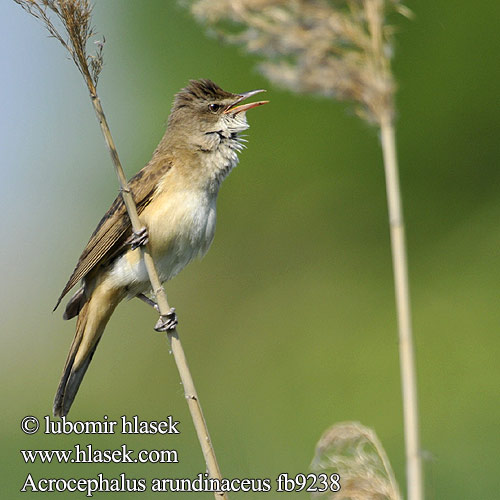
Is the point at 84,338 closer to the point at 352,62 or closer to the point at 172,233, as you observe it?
the point at 172,233

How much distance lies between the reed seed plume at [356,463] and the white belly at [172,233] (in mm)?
1780

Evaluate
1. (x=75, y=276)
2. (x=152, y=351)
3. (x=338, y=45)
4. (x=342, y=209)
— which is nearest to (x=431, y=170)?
(x=342, y=209)

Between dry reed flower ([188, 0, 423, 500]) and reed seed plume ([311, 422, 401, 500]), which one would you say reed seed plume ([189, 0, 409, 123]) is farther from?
reed seed plume ([311, 422, 401, 500])

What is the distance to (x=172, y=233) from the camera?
11.4ft

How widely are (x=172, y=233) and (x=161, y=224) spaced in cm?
6

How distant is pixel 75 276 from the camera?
11.2 feet

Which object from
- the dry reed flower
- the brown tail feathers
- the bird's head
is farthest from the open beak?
the dry reed flower

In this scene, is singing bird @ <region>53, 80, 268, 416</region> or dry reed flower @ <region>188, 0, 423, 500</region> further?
singing bird @ <region>53, 80, 268, 416</region>

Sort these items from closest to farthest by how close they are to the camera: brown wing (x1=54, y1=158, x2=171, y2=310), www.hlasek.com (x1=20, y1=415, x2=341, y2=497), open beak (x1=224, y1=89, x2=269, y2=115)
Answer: www.hlasek.com (x1=20, y1=415, x2=341, y2=497) → brown wing (x1=54, y1=158, x2=171, y2=310) → open beak (x1=224, y1=89, x2=269, y2=115)

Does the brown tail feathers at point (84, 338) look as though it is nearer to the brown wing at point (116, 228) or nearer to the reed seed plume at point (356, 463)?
the brown wing at point (116, 228)

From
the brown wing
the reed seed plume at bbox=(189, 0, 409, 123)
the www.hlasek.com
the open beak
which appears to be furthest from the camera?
the open beak

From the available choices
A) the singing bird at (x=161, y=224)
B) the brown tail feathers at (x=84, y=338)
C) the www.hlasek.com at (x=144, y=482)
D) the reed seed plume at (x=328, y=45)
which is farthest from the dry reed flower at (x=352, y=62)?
the brown tail feathers at (x=84, y=338)

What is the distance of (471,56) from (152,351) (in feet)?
12.0

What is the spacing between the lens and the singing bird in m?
3.48
